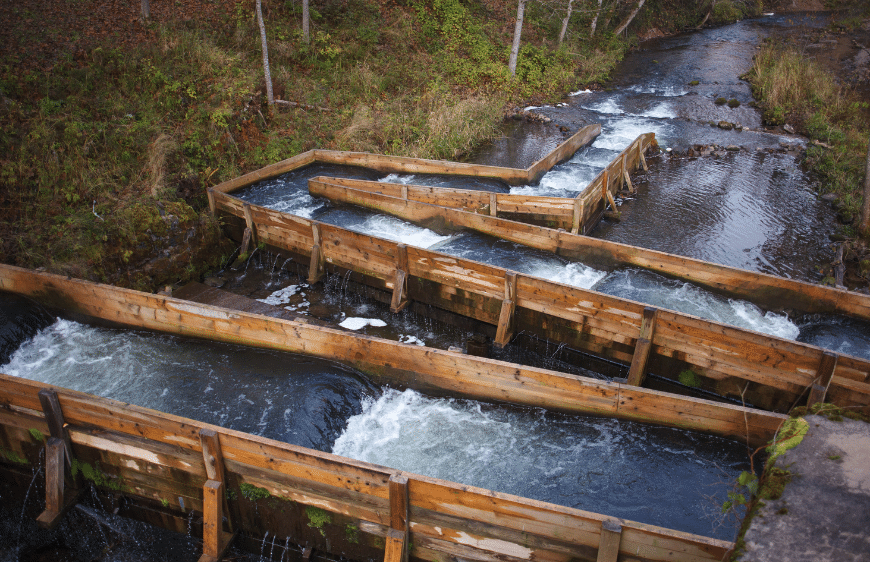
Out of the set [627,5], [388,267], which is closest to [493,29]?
[627,5]

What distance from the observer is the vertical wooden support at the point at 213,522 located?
5.16m

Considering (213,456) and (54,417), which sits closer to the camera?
(213,456)

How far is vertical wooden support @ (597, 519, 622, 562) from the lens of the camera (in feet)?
13.4

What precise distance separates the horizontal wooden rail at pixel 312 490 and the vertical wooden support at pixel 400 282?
14.3 feet

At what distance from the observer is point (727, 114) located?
65.5 ft

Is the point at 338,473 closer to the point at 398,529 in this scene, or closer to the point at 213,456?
the point at 398,529

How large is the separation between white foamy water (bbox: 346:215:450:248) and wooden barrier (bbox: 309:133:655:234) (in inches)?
26.5

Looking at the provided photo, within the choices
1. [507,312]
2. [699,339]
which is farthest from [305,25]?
[699,339]

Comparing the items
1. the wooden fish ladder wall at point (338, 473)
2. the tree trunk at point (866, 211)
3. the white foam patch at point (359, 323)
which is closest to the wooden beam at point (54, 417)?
the wooden fish ladder wall at point (338, 473)

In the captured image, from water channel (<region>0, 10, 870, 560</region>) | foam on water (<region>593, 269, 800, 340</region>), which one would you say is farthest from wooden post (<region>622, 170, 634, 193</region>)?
foam on water (<region>593, 269, 800, 340</region>)

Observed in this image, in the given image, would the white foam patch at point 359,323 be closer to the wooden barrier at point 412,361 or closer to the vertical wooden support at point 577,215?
the wooden barrier at point 412,361

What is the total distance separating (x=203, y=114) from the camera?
1347cm

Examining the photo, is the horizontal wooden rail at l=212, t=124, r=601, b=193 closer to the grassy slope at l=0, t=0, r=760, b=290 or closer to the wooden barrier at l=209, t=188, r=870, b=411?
the grassy slope at l=0, t=0, r=760, b=290

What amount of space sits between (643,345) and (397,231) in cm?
571
